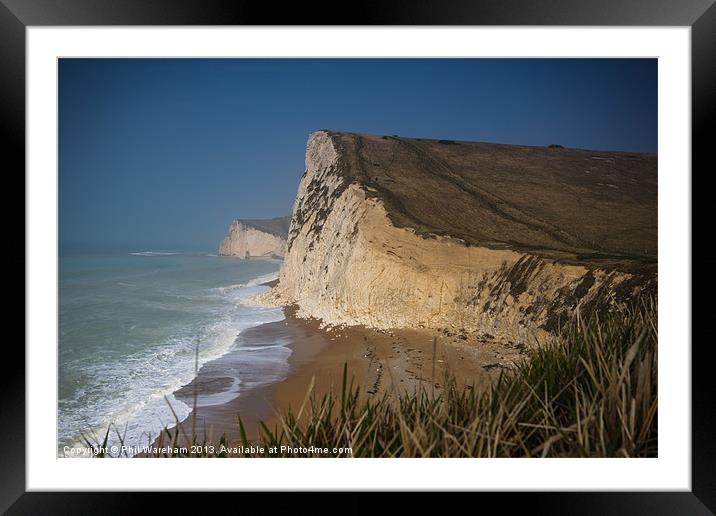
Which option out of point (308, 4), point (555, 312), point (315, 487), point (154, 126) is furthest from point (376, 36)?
point (555, 312)

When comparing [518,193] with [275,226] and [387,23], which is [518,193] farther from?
[275,226]

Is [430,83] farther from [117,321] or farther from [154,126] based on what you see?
[117,321]

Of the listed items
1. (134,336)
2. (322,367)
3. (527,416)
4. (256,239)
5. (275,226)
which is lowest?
(322,367)

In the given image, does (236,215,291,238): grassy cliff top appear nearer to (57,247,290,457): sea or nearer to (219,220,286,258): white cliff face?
(219,220,286,258): white cliff face

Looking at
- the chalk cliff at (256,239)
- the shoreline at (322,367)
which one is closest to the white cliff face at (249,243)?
the chalk cliff at (256,239)

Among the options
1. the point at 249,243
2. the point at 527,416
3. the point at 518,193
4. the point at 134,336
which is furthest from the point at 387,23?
the point at 249,243

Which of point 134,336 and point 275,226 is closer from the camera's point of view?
point 134,336
